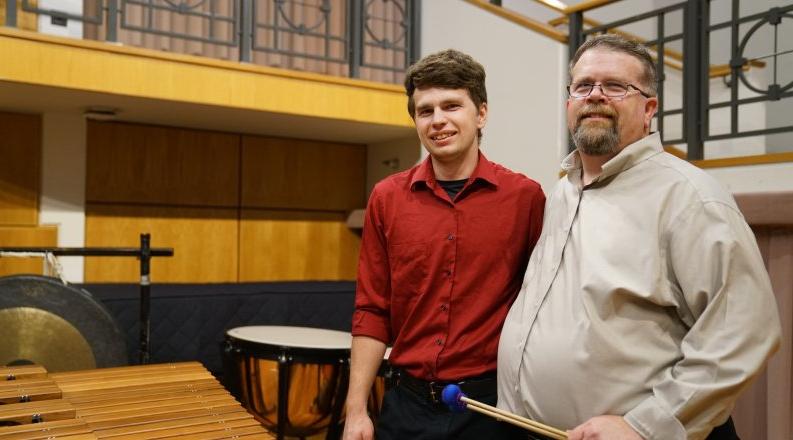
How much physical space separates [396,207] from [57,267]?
2.16 meters

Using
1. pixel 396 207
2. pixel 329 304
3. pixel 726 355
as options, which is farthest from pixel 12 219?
pixel 726 355

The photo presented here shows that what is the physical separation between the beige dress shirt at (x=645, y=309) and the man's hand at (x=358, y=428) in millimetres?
389

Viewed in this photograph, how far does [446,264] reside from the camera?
1.71 m

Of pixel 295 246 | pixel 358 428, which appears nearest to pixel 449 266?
pixel 358 428

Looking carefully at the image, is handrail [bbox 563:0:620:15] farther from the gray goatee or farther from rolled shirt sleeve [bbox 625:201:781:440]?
rolled shirt sleeve [bbox 625:201:781:440]

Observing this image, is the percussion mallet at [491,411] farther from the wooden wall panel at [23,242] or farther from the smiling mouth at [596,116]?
the wooden wall panel at [23,242]

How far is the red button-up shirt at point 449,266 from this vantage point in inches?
65.6

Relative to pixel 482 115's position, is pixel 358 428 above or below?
below

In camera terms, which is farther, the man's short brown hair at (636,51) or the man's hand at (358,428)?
the man's hand at (358,428)

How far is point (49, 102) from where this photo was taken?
14.1 ft

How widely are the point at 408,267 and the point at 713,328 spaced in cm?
74

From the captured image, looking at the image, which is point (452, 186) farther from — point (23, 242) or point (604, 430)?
point (23, 242)

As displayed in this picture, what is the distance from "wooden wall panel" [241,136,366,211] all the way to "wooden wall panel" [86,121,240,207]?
136 millimetres

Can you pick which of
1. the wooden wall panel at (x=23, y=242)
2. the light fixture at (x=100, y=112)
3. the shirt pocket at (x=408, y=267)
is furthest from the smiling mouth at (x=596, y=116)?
the wooden wall panel at (x=23, y=242)
